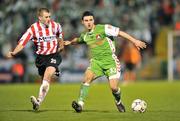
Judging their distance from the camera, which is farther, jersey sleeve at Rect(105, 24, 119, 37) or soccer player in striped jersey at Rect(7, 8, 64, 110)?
soccer player in striped jersey at Rect(7, 8, 64, 110)

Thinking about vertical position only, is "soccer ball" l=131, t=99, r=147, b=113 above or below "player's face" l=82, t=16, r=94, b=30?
below

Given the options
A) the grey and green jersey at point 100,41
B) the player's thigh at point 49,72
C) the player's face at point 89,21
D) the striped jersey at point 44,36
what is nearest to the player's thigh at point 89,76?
the grey and green jersey at point 100,41

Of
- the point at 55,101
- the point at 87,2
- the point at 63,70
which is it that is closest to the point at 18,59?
the point at 63,70

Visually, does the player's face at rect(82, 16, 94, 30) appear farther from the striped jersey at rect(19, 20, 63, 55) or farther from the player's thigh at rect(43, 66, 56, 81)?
the player's thigh at rect(43, 66, 56, 81)

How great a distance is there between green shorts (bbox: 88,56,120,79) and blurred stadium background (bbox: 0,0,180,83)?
17.2 metres

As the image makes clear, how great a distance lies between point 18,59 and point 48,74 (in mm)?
17604

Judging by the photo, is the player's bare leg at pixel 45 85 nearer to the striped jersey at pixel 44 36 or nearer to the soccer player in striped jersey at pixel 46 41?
the soccer player in striped jersey at pixel 46 41

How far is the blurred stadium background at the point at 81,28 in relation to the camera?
104ft

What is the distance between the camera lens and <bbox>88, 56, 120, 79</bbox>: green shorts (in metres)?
14.1

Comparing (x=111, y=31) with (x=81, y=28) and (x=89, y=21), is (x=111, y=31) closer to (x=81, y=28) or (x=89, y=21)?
(x=89, y=21)

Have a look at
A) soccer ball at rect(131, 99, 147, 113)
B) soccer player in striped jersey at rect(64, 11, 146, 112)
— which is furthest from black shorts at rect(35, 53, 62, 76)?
soccer ball at rect(131, 99, 147, 113)

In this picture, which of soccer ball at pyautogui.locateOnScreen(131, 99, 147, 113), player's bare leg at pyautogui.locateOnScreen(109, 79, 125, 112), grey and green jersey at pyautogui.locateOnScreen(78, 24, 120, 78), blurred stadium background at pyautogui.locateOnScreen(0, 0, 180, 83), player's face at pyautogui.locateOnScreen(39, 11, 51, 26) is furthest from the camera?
blurred stadium background at pyautogui.locateOnScreen(0, 0, 180, 83)

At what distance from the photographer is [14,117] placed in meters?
12.9

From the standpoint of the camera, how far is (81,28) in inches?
1336
